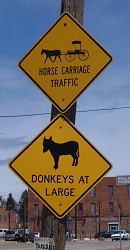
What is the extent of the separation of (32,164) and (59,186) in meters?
0.32

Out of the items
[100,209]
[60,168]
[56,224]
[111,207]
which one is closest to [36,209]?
[100,209]

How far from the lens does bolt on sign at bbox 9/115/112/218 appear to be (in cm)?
443

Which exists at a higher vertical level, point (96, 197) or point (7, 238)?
point (96, 197)

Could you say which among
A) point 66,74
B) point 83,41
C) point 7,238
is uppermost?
point 83,41

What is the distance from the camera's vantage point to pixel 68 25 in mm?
4984

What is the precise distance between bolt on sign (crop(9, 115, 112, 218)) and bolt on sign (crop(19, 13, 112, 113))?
420 millimetres

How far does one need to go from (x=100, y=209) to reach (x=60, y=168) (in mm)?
90557

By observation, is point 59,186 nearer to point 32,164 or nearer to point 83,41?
point 32,164

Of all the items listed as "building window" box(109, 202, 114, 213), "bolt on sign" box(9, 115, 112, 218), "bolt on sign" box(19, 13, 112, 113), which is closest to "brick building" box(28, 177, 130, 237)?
"building window" box(109, 202, 114, 213)

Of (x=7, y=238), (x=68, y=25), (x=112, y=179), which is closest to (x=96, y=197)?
(x=112, y=179)

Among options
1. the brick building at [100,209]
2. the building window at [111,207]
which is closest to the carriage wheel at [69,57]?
the brick building at [100,209]

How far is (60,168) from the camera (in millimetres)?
4484

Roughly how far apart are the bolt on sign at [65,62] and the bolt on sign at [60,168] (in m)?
0.42

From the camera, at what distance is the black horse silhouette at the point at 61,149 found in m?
4.47
